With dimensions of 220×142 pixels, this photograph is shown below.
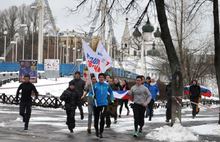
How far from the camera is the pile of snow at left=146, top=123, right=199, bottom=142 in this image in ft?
Answer: 48.6

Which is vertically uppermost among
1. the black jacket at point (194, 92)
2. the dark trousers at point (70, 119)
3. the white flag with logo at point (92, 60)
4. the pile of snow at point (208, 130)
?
the white flag with logo at point (92, 60)

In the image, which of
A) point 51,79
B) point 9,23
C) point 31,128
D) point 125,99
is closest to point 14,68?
point 51,79

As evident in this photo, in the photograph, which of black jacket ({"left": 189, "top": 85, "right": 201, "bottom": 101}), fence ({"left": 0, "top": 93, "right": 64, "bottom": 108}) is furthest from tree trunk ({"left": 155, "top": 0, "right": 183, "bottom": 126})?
fence ({"left": 0, "top": 93, "right": 64, "bottom": 108})

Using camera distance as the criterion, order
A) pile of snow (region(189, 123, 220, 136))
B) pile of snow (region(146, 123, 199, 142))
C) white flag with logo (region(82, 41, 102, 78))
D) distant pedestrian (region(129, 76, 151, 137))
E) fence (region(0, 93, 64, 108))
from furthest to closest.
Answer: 1. fence (region(0, 93, 64, 108))
2. pile of snow (region(189, 123, 220, 136))
3. white flag with logo (region(82, 41, 102, 78))
4. distant pedestrian (region(129, 76, 151, 137))
5. pile of snow (region(146, 123, 199, 142))

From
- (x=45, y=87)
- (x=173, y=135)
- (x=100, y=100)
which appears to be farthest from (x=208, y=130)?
(x=45, y=87)

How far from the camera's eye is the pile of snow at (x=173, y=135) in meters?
14.8

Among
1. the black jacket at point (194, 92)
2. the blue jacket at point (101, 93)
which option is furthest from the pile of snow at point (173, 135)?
the black jacket at point (194, 92)

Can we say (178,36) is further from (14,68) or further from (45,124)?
(14,68)

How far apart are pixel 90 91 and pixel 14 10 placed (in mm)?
Result: 102858

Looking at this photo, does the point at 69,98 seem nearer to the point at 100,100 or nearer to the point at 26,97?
the point at 26,97

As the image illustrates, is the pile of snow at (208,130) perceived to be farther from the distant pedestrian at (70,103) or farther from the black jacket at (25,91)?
the black jacket at (25,91)

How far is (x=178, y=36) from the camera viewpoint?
146 ft

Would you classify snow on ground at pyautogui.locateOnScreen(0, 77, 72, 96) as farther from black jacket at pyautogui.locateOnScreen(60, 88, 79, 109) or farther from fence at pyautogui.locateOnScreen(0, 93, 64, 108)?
black jacket at pyautogui.locateOnScreen(60, 88, 79, 109)

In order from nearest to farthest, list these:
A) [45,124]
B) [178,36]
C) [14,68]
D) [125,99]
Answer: [45,124], [125,99], [178,36], [14,68]
